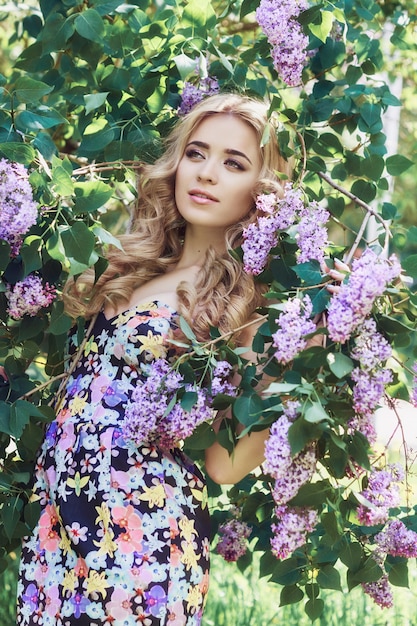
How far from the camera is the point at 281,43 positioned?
217 cm

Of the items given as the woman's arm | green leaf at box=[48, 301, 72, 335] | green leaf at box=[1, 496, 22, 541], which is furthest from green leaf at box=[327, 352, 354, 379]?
green leaf at box=[1, 496, 22, 541]

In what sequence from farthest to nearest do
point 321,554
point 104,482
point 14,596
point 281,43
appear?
point 14,596
point 321,554
point 281,43
point 104,482

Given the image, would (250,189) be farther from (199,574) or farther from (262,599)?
(262,599)

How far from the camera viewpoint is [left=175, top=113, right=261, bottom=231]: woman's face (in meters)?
2.26

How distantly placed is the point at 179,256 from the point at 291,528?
885 mm

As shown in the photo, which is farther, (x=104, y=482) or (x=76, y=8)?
(x=76, y=8)

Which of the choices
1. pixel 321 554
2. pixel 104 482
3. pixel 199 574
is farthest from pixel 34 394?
pixel 321 554

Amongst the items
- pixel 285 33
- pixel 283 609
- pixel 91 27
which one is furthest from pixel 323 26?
pixel 283 609

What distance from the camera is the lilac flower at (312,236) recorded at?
75.2 inches

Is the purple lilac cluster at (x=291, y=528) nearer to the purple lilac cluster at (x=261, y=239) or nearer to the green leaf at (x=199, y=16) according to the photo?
the purple lilac cluster at (x=261, y=239)

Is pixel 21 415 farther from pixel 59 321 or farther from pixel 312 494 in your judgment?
pixel 312 494

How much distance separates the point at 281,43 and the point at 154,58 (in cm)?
42

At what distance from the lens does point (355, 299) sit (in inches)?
66.1

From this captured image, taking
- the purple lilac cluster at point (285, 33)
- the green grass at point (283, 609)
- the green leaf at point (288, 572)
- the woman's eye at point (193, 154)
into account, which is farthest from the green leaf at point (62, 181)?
the green grass at point (283, 609)
